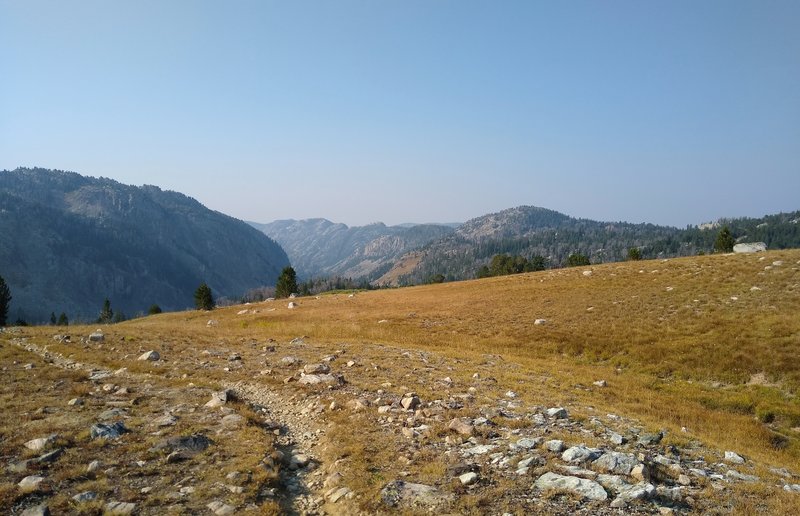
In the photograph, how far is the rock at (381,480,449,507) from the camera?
27.7ft

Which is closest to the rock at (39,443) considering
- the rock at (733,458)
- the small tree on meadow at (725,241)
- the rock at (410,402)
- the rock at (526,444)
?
the rock at (410,402)

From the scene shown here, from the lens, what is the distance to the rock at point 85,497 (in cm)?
812

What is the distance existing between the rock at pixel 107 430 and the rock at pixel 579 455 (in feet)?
39.0

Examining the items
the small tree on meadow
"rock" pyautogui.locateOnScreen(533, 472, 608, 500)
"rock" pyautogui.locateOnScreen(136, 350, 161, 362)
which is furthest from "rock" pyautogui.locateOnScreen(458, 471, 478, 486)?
the small tree on meadow

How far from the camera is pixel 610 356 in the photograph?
2788 cm

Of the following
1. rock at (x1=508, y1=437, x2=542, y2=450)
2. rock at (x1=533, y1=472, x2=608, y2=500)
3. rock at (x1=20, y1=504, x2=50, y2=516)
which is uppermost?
rock at (x1=20, y1=504, x2=50, y2=516)

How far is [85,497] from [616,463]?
11.4 metres

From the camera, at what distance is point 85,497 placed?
26.9 ft

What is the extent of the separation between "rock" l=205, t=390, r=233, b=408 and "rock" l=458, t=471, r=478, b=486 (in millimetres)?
9453

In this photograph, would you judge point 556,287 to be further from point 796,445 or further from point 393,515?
point 393,515

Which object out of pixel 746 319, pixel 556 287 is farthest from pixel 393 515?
pixel 556 287

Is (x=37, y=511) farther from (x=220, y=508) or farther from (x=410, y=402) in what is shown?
(x=410, y=402)

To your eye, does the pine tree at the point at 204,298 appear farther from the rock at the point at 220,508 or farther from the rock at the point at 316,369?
the rock at the point at 220,508

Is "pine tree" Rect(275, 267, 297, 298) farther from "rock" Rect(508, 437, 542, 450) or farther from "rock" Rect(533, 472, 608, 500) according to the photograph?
"rock" Rect(533, 472, 608, 500)
